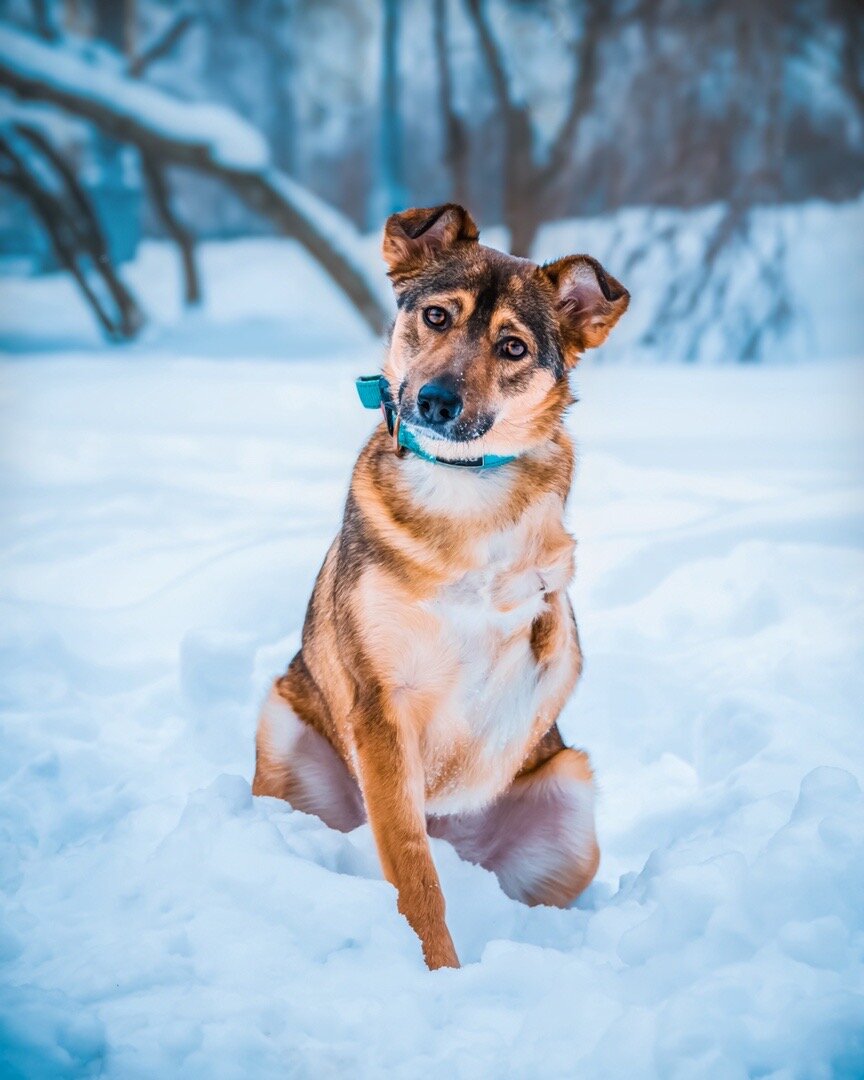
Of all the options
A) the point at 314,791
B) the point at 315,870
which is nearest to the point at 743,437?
the point at 314,791

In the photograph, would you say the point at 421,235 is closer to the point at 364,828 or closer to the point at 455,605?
the point at 455,605

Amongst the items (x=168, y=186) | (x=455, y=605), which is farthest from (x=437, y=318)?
(x=168, y=186)

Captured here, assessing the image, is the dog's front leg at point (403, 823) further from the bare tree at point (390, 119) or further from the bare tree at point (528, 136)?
the bare tree at point (390, 119)

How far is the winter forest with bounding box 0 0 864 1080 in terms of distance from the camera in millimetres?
1740

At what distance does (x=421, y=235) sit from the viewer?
97.7 inches

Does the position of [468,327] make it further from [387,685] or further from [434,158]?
[434,158]

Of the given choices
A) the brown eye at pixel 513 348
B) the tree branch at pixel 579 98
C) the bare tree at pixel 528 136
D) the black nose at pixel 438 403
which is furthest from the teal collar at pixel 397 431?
the tree branch at pixel 579 98

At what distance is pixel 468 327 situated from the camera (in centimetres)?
234

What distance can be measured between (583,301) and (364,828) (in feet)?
4.75

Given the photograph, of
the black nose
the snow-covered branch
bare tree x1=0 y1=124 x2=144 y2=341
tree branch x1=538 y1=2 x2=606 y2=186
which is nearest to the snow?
the snow-covered branch

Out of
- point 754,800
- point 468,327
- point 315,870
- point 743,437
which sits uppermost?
point 468,327

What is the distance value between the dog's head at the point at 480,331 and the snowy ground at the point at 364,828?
3.30 feet

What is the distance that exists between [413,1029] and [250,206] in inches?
250

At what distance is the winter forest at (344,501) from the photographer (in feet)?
5.71
